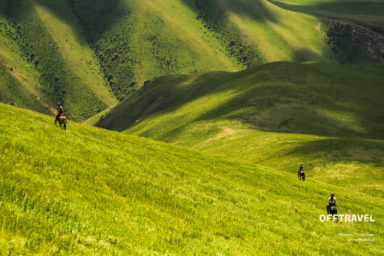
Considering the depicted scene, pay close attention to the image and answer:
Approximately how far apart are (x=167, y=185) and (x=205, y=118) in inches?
4756

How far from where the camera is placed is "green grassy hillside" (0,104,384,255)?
12.5 meters

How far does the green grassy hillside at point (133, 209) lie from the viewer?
12.5m

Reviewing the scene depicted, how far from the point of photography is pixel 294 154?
81.2 m

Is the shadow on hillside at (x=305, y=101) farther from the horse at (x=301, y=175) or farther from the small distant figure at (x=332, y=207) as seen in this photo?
the small distant figure at (x=332, y=207)

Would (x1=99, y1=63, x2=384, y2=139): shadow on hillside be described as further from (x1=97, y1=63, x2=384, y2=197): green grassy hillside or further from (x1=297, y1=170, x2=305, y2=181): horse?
(x1=297, y1=170, x2=305, y2=181): horse

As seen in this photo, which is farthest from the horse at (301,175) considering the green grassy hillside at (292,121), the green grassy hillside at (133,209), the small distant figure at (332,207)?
the small distant figure at (332,207)

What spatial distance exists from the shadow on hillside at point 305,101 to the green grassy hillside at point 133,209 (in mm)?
89663

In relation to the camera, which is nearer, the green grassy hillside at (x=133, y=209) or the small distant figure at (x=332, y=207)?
the green grassy hillside at (x=133, y=209)

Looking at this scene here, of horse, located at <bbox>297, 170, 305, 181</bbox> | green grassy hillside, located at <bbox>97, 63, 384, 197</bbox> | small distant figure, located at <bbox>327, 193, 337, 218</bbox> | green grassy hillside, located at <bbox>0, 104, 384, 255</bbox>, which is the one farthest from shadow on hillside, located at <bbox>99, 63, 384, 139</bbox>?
green grassy hillside, located at <bbox>0, 104, 384, 255</bbox>

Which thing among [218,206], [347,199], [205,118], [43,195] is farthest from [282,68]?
[43,195]

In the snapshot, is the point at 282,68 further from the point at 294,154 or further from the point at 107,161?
the point at 107,161

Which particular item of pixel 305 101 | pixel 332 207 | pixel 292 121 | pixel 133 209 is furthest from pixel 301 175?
pixel 305 101

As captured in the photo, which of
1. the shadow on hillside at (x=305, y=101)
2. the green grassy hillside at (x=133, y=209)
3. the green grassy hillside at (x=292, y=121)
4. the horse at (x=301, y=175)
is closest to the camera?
the green grassy hillside at (x=133, y=209)

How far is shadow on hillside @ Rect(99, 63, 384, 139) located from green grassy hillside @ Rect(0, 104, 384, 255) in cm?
8966
